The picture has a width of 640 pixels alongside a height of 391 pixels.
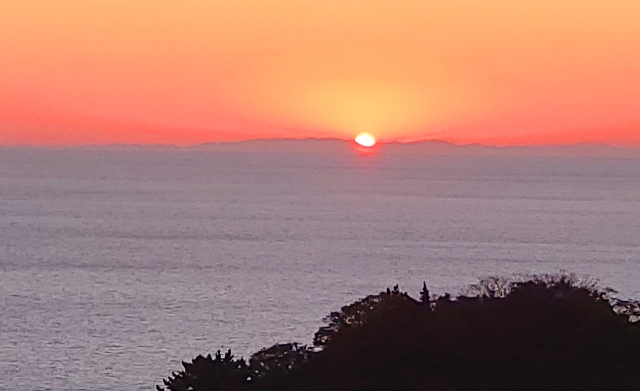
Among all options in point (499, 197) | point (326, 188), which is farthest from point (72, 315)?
point (326, 188)

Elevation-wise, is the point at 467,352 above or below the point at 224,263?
below

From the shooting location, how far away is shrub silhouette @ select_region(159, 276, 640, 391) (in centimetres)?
1775

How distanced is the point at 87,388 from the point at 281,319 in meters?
15.5

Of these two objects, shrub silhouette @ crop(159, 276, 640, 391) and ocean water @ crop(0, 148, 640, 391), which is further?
ocean water @ crop(0, 148, 640, 391)

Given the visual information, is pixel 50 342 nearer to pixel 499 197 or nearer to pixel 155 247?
pixel 155 247

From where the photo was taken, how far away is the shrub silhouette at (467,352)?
1775 centimetres

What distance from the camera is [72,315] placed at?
55156 millimetres

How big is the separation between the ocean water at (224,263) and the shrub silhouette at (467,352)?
20.9 meters

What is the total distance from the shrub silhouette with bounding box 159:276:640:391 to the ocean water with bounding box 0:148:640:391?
20.9 meters

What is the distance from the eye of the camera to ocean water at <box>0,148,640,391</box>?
47434 mm

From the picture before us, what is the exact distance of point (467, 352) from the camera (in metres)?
17.8

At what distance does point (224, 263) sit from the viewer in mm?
77938

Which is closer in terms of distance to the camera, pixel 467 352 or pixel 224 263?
pixel 467 352

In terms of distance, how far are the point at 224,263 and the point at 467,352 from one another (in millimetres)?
60612
